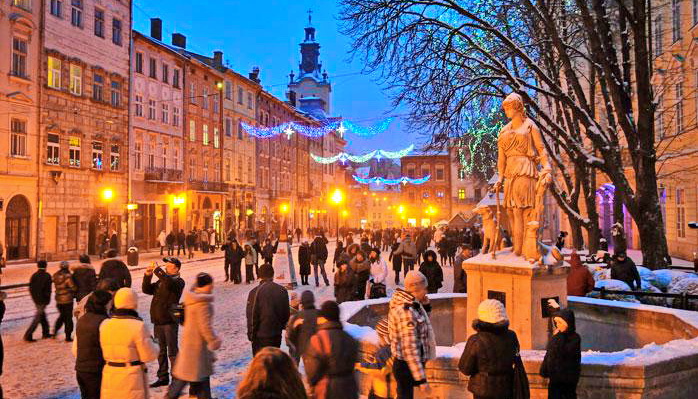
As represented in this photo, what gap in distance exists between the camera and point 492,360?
15.0ft

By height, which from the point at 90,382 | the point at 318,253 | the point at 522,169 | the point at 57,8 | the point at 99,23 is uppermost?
the point at 99,23

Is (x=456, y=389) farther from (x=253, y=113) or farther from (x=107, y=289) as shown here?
(x=253, y=113)

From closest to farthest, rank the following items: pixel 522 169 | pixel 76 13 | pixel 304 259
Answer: pixel 522 169, pixel 304 259, pixel 76 13

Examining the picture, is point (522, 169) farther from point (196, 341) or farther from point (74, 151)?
point (74, 151)

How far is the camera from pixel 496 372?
4574 mm

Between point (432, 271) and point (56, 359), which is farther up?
point (432, 271)

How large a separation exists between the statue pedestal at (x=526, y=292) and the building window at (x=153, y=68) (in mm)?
34189

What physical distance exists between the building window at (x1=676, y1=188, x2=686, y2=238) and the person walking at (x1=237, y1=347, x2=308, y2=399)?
1106 inches

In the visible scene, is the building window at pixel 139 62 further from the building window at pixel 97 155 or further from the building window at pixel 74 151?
the building window at pixel 74 151

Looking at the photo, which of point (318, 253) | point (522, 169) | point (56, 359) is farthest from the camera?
point (318, 253)

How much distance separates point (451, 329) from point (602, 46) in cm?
895

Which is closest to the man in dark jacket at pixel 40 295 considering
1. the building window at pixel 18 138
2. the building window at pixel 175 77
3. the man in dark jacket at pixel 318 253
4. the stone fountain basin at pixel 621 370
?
the stone fountain basin at pixel 621 370

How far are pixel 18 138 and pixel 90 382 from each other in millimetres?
24698

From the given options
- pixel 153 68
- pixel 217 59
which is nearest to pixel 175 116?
pixel 153 68
